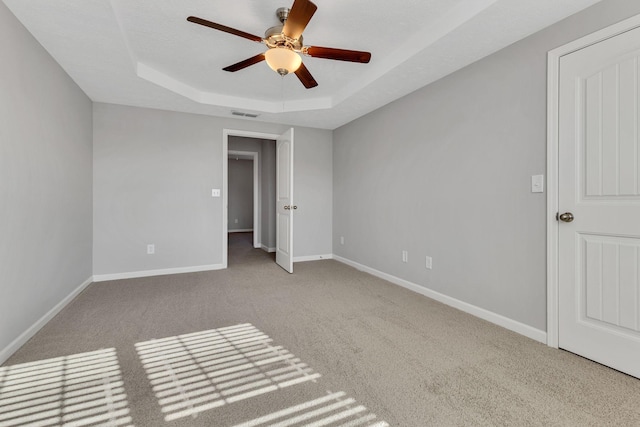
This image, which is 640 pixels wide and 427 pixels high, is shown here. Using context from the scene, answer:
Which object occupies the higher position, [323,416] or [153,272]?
[153,272]

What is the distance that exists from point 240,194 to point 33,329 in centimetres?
711

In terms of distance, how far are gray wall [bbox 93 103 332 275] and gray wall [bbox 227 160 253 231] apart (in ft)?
15.8

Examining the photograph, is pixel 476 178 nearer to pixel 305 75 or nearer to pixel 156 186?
pixel 305 75

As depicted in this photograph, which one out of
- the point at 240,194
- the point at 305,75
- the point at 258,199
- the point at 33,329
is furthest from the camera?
the point at 240,194

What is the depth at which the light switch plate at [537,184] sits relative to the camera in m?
2.13

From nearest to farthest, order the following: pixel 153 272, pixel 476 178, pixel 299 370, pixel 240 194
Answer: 1. pixel 299 370
2. pixel 476 178
3. pixel 153 272
4. pixel 240 194

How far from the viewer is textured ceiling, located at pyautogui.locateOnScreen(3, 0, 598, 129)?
2016 mm

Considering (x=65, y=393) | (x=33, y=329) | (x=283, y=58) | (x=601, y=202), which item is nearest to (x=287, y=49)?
(x=283, y=58)

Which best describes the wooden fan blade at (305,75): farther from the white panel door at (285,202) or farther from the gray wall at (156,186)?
the gray wall at (156,186)

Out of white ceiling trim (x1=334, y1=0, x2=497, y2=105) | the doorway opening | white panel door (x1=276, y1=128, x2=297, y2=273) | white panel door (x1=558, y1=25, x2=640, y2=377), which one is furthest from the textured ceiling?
the doorway opening

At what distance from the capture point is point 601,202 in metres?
1.84

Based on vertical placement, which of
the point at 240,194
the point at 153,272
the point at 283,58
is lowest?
the point at 153,272

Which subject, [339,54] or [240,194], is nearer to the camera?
[339,54]

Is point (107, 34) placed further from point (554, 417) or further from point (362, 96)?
point (554, 417)
